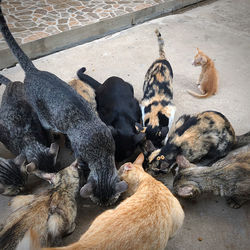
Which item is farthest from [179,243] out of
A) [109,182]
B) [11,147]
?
[11,147]

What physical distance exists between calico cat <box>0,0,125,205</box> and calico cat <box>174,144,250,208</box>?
845 millimetres

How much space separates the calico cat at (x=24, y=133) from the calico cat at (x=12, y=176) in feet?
0.49

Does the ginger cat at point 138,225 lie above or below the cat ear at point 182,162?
above

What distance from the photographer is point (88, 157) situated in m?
3.39

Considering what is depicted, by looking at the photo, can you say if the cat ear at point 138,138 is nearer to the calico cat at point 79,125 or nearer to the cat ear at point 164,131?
the cat ear at point 164,131

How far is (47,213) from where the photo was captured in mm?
2842

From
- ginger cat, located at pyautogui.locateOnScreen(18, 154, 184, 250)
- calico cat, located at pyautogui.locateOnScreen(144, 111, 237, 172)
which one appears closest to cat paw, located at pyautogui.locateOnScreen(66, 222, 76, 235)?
ginger cat, located at pyautogui.locateOnScreen(18, 154, 184, 250)

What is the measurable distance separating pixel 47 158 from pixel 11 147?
767mm

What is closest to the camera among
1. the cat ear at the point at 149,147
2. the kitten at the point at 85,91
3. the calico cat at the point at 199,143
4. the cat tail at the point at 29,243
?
the cat tail at the point at 29,243

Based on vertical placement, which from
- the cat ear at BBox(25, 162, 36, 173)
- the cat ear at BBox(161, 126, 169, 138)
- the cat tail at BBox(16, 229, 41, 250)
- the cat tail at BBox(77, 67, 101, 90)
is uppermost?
the cat tail at BBox(16, 229, 41, 250)

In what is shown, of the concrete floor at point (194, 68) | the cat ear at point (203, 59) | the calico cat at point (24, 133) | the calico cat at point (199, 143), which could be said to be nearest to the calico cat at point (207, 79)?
the cat ear at point (203, 59)

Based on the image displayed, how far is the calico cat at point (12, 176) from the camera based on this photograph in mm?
3381

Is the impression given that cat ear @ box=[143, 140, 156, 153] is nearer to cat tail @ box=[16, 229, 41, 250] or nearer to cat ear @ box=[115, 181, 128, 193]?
cat ear @ box=[115, 181, 128, 193]

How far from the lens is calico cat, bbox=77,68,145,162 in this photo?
3928mm
